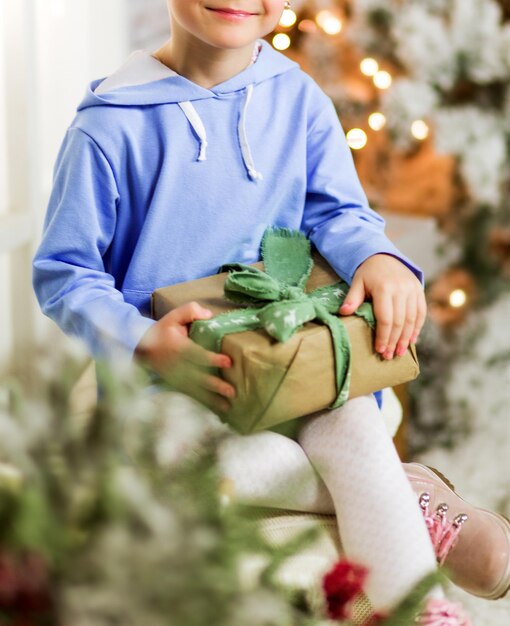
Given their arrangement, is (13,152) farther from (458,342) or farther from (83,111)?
(458,342)

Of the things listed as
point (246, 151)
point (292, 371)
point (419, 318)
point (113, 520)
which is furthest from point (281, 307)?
point (113, 520)

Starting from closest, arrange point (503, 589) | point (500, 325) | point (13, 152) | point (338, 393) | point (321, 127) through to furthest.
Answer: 1. point (338, 393)
2. point (503, 589)
3. point (321, 127)
4. point (13, 152)
5. point (500, 325)

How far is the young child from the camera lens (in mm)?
889

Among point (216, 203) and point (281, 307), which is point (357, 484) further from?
point (216, 203)

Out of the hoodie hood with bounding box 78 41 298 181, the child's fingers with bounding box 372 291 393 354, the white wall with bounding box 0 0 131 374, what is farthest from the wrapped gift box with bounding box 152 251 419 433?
the white wall with bounding box 0 0 131 374

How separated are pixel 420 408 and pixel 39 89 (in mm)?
1094

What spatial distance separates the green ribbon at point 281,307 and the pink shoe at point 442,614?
211 mm

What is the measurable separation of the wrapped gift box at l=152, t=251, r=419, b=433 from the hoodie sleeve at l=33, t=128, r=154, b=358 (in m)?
0.13

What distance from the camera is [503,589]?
0.97m

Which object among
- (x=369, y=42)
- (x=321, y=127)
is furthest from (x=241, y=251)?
(x=369, y=42)

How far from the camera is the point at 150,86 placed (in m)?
1.03

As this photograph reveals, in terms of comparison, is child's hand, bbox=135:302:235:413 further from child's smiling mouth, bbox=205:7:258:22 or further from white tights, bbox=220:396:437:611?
child's smiling mouth, bbox=205:7:258:22

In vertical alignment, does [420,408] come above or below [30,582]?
below

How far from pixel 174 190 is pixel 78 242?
0.41ft
